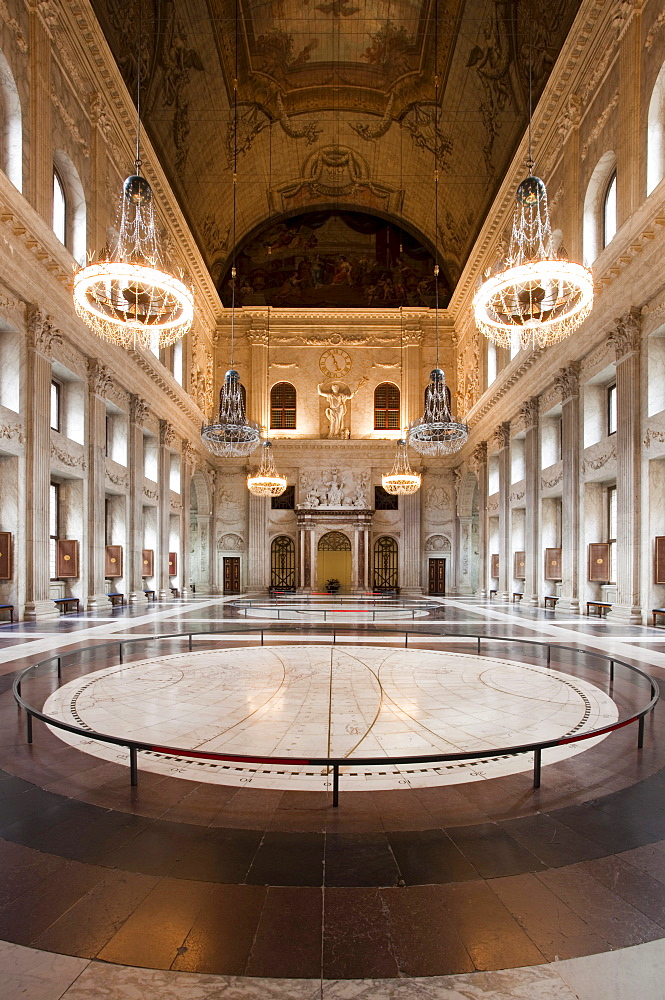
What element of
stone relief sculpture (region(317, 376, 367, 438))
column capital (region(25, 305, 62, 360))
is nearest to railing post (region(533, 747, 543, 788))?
column capital (region(25, 305, 62, 360))

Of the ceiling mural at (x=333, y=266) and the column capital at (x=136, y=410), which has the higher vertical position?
the ceiling mural at (x=333, y=266)

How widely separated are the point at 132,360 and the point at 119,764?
632 inches

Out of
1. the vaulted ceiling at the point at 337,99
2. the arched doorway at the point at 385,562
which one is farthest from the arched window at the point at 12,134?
the arched doorway at the point at 385,562

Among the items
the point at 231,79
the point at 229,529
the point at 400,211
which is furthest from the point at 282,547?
the point at 231,79

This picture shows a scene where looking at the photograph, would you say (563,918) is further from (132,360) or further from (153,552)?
(153,552)

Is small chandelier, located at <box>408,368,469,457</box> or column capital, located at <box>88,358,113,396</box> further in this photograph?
small chandelier, located at <box>408,368,469,457</box>

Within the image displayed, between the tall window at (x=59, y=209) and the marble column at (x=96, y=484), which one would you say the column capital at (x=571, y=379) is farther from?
the tall window at (x=59, y=209)

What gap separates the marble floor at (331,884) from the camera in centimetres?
195

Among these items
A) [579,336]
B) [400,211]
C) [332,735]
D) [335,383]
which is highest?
[400,211]

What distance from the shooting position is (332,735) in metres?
4.44

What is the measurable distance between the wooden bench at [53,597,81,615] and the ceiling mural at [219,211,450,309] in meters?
19.8

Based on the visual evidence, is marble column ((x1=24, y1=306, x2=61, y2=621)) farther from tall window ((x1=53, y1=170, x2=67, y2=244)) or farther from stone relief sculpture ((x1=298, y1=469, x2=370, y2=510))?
stone relief sculpture ((x1=298, y1=469, x2=370, y2=510))

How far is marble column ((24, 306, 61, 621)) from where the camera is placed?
1233 centimetres

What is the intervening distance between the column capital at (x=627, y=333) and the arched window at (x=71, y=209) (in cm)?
1314
